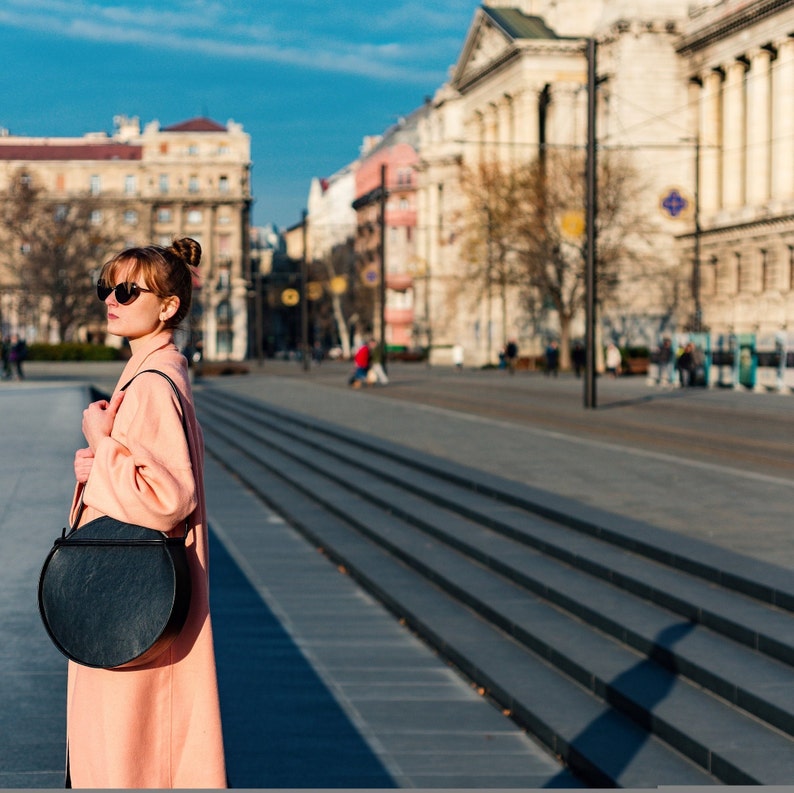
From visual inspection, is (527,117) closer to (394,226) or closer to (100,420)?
(394,226)

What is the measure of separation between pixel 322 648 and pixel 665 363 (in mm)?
37462

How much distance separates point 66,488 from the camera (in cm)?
1243

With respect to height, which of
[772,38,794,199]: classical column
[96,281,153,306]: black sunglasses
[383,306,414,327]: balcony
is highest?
[772,38,794,199]: classical column

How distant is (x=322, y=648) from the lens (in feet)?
28.6

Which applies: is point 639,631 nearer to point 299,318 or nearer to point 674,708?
point 674,708

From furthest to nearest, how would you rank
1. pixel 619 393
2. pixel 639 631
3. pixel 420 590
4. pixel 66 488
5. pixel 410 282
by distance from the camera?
pixel 410 282 < pixel 619 393 < pixel 66 488 < pixel 420 590 < pixel 639 631

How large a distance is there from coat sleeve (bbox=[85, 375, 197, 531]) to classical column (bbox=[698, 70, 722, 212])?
70.0 m

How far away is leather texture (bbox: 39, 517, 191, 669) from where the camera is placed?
10.4 feet

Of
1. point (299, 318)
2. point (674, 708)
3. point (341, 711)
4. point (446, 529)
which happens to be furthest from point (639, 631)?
point (299, 318)

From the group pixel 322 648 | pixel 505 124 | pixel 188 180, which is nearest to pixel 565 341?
pixel 505 124

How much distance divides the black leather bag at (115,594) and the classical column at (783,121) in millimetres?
61629

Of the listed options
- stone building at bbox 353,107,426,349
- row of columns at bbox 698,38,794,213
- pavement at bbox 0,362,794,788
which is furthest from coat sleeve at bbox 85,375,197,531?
stone building at bbox 353,107,426,349

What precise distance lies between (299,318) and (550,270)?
8972cm

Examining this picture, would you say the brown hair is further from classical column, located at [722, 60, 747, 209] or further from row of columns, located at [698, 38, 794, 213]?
classical column, located at [722, 60, 747, 209]
